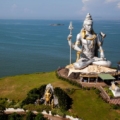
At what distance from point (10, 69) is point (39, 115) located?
17495 mm

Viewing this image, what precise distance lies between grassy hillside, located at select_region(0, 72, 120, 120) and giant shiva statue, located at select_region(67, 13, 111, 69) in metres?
2.90

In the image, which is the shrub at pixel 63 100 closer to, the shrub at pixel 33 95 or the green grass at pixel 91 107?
the green grass at pixel 91 107

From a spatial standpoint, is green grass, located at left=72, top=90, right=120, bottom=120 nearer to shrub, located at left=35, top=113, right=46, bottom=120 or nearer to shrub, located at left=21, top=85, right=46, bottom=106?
shrub, located at left=35, top=113, right=46, bottom=120

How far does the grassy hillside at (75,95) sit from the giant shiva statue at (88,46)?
2.90 m

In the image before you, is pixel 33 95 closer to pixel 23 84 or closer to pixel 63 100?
pixel 63 100

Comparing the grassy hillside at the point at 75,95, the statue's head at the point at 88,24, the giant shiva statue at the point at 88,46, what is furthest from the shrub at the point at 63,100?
the statue's head at the point at 88,24

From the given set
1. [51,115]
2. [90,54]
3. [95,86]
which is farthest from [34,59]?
[51,115]

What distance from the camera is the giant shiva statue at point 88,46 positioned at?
2028cm

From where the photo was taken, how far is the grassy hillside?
14.7m

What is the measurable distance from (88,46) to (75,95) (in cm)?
566

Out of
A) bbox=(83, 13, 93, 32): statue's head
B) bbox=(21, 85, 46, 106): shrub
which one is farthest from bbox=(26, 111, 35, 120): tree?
bbox=(83, 13, 93, 32): statue's head

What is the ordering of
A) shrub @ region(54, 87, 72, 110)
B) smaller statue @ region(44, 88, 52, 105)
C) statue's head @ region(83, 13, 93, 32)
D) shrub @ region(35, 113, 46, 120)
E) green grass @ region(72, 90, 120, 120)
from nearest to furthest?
shrub @ region(35, 113, 46, 120), green grass @ region(72, 90, 120, 120), shrub @ region(54, 87, 72, 110), smaller statue @ region(44, 88, 52, 105), statue's head @ region(83, 13, 93, 32)

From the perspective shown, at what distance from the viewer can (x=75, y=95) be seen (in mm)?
16719

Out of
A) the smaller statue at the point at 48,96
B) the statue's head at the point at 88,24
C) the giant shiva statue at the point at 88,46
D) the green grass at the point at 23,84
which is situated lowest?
the green grass at the point at 23,84
